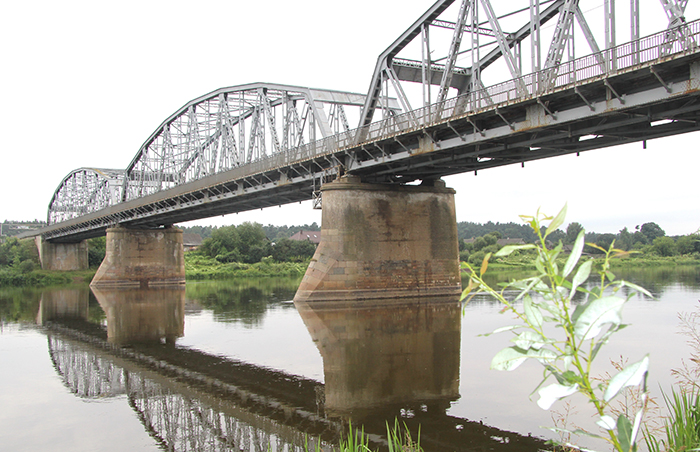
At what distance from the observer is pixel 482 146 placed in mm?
23391

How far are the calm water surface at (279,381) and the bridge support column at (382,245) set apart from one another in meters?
3.11

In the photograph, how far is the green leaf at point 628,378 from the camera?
1773mm

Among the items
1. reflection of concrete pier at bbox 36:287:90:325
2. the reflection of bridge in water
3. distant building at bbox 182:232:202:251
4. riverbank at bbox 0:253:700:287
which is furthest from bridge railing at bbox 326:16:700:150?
distant building at bbox 182:232:202:251

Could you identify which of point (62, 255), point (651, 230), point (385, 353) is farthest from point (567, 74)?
point (651, 230)

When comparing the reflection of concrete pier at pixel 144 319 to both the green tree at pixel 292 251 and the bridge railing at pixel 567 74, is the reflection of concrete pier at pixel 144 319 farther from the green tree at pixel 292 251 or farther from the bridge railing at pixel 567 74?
the green tree at pixel 292 251

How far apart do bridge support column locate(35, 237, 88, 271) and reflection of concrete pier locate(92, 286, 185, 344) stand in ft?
170

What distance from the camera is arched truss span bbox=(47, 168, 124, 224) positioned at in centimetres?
8219

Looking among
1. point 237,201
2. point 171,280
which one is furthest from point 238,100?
point 171,280

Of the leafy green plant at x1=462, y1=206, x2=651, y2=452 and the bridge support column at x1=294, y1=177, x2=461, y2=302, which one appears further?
the bridge support column at x1=294, y1=177, x2=461, y2=302

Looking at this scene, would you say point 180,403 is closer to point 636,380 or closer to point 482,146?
point 636,380

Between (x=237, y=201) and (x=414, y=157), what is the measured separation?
814 inches

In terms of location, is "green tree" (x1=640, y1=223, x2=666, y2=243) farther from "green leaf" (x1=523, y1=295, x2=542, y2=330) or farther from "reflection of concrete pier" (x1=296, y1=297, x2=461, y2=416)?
"green leaf" (x1=523, y1=295, x2=542, y2=330)

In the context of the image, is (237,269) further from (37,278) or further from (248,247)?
(37,278)

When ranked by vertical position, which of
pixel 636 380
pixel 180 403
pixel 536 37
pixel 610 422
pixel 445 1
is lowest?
pixel 180 403
